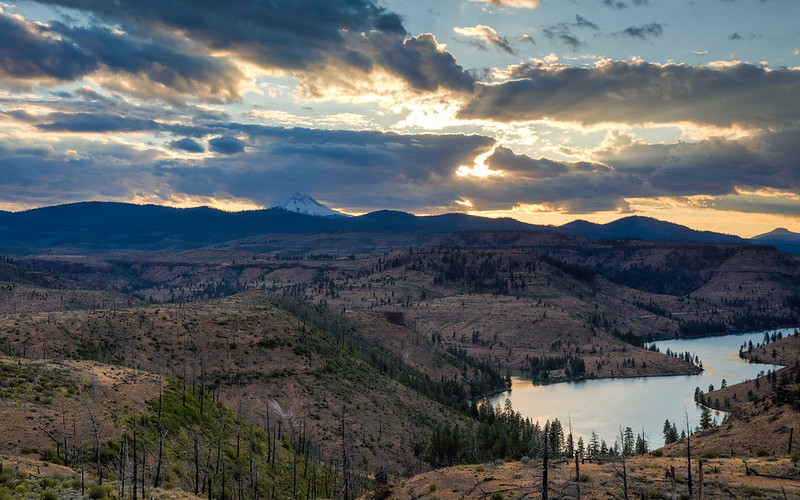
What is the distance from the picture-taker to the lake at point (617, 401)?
12875cm

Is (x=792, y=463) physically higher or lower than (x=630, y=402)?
higher

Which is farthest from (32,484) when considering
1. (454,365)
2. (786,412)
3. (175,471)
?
(454,365)

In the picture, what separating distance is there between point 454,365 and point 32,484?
147 meters

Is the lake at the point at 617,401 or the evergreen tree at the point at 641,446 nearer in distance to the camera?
the evergreen tree at the point at 641,446

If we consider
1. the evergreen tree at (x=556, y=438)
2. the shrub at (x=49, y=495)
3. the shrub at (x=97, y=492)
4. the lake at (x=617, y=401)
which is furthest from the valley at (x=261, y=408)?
the lake at (x=617, y=401)

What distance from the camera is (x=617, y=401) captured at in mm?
155500

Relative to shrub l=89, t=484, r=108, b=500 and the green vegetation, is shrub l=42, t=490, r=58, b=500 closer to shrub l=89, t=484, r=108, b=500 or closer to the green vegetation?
shrub l=89, t=484, r=108, b=500

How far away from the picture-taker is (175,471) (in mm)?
43656

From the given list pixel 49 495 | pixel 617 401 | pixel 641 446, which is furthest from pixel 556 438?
pixel 49 495

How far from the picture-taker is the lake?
129 m

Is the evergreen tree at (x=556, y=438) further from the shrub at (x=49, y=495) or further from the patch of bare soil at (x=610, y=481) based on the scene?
the shrub at (x=49, y=495)

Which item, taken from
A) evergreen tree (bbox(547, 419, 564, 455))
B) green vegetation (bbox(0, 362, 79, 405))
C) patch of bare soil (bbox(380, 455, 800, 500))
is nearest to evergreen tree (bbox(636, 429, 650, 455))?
evergreen tree (bbox(547, 419, 564, 455))

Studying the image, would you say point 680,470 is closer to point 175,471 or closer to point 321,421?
point 175,471

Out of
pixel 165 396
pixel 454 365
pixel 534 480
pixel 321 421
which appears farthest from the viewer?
pixel 454 365
